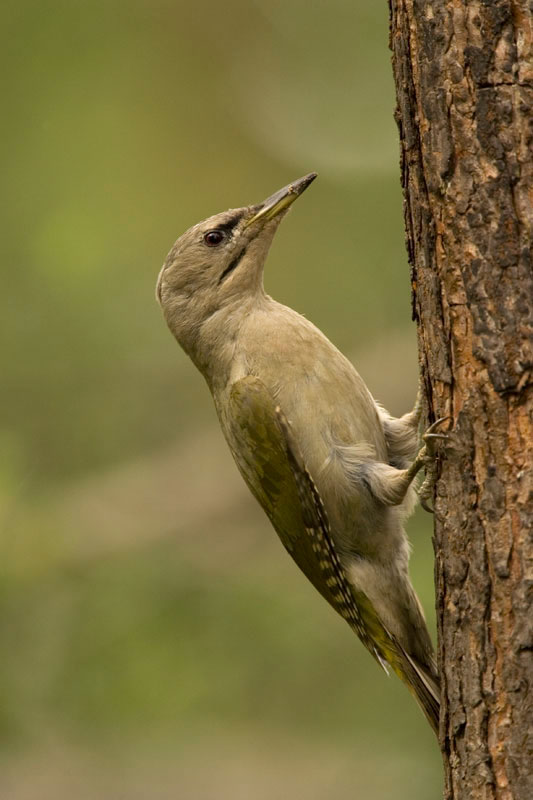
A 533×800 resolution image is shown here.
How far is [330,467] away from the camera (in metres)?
4.38

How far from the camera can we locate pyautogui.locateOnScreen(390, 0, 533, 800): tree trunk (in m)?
2.78

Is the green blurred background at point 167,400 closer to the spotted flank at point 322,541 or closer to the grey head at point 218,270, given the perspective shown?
the spotted flank at point 322,541

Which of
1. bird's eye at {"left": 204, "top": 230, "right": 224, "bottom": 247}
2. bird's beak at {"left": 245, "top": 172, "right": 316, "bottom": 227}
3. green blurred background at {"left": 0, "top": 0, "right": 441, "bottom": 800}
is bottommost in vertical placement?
green blurred background at {"left": 0, "top": 0, "right": 441, "bottom": 800}

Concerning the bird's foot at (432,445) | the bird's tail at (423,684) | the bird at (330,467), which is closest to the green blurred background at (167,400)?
the bird at (330,467)

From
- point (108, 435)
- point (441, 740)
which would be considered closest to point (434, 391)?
point (441, 740)

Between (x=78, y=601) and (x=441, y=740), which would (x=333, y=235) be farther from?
(x=441, y=740)

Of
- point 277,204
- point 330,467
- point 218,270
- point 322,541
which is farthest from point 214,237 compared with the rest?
point 322,541

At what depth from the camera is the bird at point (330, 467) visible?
431cm

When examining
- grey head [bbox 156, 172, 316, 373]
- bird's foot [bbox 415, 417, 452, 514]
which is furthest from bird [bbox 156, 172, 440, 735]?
bird's foot [bbox 415, 417, 452, 514]

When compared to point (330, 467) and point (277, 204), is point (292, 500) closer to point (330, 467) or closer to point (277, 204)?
point (330, 467)

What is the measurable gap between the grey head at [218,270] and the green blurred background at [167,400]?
1785 mm

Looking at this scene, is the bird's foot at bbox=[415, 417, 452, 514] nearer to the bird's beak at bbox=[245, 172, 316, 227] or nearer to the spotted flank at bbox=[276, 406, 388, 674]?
the spotted flank at bbox=[276, 406, 388, 674]

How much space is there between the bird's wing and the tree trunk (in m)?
1.28

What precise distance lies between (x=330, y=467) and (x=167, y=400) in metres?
5.01
